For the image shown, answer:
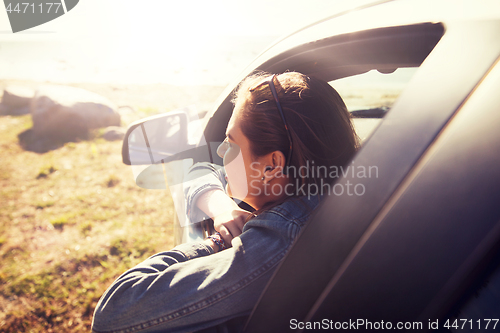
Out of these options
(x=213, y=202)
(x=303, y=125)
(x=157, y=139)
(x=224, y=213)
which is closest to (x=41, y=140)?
(x=157, y=139)

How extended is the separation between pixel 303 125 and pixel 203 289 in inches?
28.5

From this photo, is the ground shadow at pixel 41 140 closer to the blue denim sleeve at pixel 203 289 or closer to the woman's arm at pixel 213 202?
the woman's arm at pixel 213 202

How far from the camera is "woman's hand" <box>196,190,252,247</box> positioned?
131 cm

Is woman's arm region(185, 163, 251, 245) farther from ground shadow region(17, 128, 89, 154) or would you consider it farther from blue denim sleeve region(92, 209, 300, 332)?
ground shadow region(17, 128, 89, 154)

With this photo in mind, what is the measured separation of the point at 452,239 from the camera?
0.62 metres

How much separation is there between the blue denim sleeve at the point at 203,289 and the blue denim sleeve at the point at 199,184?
2.64 feet

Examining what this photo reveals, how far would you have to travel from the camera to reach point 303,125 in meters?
1.12

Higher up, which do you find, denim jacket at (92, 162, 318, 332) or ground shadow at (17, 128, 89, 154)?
denim jacket at (92, 162, 318, 332)

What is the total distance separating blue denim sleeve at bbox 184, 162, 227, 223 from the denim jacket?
0.79 m

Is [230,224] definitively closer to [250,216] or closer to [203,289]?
[250,216]

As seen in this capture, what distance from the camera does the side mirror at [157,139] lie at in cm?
219

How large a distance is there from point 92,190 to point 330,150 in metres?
4.75

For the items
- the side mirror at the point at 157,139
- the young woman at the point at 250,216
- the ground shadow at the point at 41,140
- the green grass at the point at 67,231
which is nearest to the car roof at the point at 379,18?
the young woman at the point at 250,216

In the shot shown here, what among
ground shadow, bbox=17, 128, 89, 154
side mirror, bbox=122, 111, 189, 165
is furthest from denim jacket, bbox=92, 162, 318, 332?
ground shadow, bbox=17, 128, 89, 154
